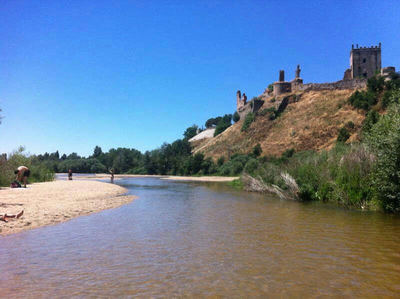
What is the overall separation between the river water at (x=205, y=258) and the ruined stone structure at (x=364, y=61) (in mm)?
86348

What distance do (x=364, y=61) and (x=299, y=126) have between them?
38.9 metres

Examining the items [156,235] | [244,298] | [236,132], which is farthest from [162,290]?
[236,132]

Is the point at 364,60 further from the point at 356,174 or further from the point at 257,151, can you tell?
the point at 356,174

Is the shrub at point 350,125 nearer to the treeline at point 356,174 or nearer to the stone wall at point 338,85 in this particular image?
the stone wall at point 338,85

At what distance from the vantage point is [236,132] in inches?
3255

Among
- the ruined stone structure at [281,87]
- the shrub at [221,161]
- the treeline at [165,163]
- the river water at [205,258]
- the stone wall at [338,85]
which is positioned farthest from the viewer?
the ruined stone structure at [281,87]

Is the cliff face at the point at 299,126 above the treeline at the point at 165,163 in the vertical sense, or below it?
above

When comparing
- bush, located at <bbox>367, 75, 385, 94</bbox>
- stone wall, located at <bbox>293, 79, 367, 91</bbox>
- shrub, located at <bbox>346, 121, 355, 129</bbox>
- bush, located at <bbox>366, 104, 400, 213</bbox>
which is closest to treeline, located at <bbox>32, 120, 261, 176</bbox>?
shrub, located at <bbox>346, 121, 355, 129</bbox>

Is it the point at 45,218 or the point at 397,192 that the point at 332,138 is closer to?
the point at 397,192

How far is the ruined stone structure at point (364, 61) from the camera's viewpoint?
278ft

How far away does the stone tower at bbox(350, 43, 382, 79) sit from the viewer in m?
84.8

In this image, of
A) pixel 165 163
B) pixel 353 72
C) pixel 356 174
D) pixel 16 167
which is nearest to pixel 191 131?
pixel 165 163

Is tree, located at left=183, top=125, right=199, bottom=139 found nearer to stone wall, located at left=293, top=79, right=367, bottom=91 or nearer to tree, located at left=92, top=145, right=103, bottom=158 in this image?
tree, located at left=92, top=145, right=103, bottom=158

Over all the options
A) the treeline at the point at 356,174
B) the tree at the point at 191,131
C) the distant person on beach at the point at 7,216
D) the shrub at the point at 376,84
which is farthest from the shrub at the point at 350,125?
the tree at the point at 191,131
